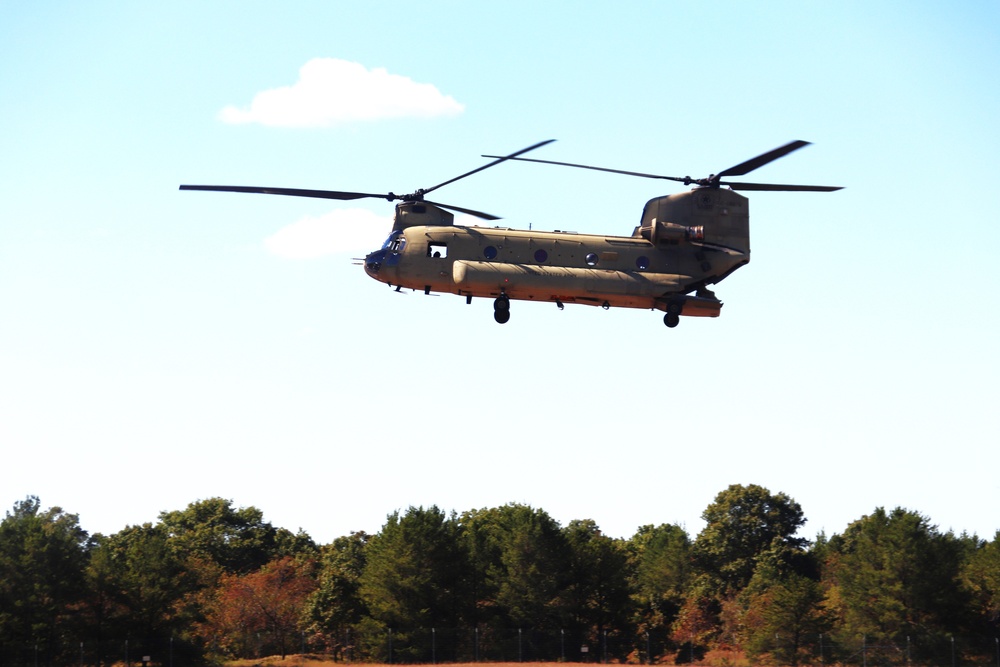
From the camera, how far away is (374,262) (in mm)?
51531

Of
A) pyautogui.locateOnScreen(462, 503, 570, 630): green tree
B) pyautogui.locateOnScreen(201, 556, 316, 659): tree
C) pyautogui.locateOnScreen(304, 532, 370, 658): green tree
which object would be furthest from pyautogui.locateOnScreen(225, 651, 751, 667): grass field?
pyautogui.locateOnScreen(462, 503, 570, 630): green tree

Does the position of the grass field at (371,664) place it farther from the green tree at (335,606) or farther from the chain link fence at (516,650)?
the green tree at (335,606)

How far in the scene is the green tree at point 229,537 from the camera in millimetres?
134375

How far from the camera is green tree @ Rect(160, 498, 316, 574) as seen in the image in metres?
134

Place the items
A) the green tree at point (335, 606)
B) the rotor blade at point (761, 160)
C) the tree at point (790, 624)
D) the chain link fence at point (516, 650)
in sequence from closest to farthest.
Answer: the rotor blade at point (761, 160), the chain link fence at point (516, 650), the tree at point (790, 624), the green tree at point (335, 606)

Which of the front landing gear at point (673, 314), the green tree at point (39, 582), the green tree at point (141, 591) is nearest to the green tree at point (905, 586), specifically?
the front landing gear at point (673, 314)

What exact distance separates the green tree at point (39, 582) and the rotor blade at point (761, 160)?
171 ft

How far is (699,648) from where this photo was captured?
85625 millimetres

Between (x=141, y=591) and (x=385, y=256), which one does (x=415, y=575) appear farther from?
(x=385, y=256)

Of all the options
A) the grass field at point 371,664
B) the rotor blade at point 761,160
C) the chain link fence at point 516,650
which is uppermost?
the rotor blade at point 761,160

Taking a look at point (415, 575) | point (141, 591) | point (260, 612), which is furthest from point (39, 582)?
point (415, 575)

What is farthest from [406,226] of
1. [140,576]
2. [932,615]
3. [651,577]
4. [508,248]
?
[651,577]

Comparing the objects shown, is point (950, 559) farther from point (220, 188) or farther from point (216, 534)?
point (216, 534)

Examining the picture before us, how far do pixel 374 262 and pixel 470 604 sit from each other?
44.7m
